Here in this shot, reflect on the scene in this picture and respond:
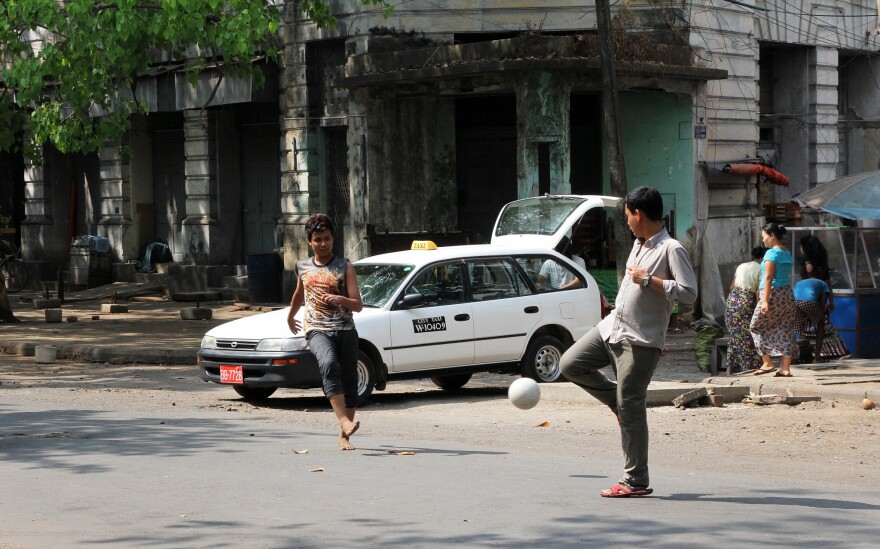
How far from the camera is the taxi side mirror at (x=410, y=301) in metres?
12.7

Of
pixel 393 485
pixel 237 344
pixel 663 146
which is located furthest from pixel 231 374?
pixel 663 146

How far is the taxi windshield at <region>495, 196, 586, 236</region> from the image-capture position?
18375 millimetres

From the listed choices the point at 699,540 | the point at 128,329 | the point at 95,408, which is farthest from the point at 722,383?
the point at 128,329

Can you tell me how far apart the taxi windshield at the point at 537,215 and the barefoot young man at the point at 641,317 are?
416 inches

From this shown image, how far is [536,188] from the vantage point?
20938mm

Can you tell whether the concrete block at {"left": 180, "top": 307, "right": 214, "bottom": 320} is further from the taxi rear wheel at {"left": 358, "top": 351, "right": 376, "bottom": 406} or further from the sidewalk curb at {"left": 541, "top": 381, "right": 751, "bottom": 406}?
the sidewalk curb at {"left": 541, "top": 381, "right": 751, "bottom": 406}

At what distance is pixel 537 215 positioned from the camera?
18.8 metres

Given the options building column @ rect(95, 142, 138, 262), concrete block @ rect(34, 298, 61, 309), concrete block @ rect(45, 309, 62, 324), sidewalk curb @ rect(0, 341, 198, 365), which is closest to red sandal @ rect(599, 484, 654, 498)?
sidewalk curb @ rect(0, 341, 198, 365)

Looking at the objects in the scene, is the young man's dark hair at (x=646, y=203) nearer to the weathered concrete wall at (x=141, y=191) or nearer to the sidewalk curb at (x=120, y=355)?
the sidewalk curb at (x=120, y=355)

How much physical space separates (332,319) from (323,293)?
201mm

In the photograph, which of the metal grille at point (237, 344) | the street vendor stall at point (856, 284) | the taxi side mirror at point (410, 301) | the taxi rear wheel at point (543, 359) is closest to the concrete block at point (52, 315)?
the metal grille at point (237, 344)

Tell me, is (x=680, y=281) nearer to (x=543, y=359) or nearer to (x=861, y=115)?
(x=543, y=359)

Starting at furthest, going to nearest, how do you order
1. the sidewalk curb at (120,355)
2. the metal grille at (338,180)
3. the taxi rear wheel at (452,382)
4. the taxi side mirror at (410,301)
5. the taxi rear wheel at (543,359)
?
the metal grille at (338,180) < the sidewalk curb at (120,355) < the taxi rear wheel at (452,382) < the taxi rear wheel at (543,359) < the taxi side mirror at (410,301)

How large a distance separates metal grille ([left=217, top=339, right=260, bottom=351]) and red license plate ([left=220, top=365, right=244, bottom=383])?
189mm
